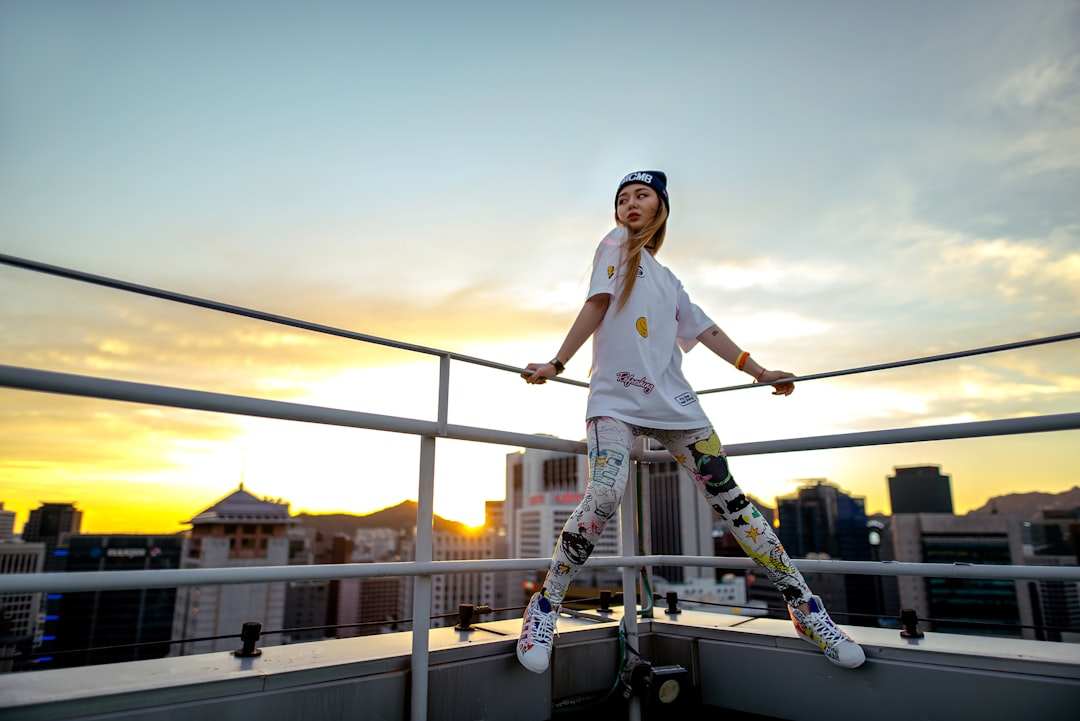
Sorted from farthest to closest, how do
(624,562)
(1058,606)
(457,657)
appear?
1. (1058,606)
2. (624,562)
3. (457,657)

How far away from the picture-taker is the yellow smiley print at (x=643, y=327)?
174cm

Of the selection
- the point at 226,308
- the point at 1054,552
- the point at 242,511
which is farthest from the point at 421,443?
the point at 1054,552

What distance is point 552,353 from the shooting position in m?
1.72

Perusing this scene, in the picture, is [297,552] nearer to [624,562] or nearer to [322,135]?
[322,135]

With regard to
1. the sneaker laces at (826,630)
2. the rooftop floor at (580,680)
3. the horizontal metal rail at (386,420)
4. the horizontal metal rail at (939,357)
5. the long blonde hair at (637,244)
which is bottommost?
the rooftop floor at (580,680)

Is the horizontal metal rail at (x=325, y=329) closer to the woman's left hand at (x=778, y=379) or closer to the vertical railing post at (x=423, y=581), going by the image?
the woman's left hand at (x=778, y=379)

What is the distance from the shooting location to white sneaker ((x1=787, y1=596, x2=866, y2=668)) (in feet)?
5.13

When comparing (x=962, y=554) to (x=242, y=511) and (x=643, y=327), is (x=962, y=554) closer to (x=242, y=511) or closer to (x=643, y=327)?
(x=643, y=327)

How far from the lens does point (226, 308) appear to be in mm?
1251

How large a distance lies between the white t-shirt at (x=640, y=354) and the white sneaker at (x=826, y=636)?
0.58 m

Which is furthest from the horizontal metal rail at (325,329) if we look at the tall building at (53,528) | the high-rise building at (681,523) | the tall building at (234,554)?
the tall building at (53,528)

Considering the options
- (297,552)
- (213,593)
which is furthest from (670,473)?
(213,593)

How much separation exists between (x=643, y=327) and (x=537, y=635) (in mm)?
894

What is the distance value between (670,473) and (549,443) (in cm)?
9562
